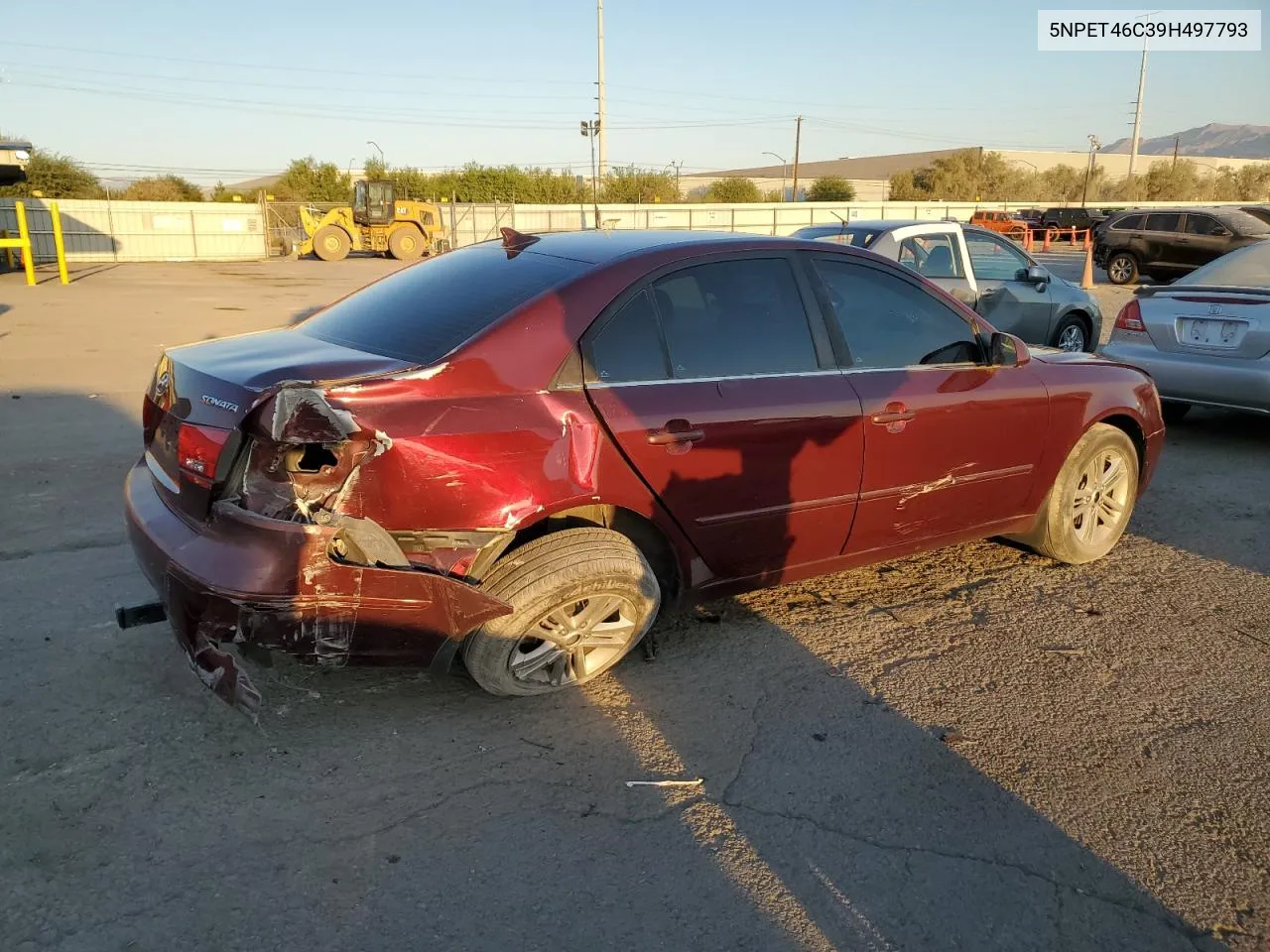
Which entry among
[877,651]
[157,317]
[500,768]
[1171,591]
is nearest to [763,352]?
[877,651]

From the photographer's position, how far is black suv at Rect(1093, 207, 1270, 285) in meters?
19.8

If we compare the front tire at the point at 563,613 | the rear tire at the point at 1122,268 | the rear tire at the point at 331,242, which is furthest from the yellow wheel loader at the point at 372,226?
the front tire at the point at 563,613

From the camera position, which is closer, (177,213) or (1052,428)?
(1052,428)

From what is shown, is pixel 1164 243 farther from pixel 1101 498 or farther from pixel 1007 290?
pixel 1101 498

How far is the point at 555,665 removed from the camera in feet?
11.1

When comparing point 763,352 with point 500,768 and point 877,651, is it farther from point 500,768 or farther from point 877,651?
point 500,768

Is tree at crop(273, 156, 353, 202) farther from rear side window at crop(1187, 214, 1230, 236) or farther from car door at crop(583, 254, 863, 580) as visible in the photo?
car door at crop(583, 254, 863, 580)

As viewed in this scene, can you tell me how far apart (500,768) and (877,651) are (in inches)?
65.4

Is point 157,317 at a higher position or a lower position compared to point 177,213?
lower

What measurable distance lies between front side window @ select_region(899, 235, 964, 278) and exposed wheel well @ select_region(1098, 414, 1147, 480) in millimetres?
3715

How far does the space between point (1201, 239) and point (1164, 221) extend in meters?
1.01

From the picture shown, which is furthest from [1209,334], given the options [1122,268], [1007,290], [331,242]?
[331,242]

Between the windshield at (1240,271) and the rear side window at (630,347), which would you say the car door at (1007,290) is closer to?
the windshield at (1240,271)

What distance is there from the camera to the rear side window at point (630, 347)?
10.9 ft
